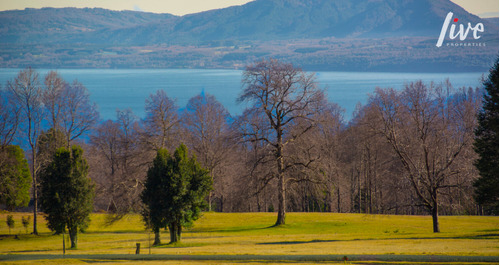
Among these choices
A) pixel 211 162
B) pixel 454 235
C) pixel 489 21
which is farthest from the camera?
pixel 489 21

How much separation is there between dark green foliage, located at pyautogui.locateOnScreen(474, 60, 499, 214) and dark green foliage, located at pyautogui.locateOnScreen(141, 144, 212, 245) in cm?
1812

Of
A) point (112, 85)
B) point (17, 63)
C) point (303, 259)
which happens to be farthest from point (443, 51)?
point (303, 259)

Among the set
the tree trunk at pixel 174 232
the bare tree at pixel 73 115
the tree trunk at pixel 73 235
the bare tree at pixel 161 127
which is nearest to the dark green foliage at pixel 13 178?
the bare tree at pixel 73 115

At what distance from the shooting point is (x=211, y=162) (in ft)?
179

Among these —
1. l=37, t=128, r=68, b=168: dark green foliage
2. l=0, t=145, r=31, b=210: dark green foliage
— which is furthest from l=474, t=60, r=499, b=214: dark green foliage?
l=0, t=145, r=31, b=210: dark green foliage

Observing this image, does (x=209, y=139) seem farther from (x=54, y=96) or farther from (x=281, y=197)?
(x=281, y=197)

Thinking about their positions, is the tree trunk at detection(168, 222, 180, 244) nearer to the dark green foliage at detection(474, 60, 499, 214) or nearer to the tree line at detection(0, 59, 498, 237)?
the tree line at detection(0, 59, 498, 237)

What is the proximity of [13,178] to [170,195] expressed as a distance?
93.1ft

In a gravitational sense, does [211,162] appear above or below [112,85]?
below

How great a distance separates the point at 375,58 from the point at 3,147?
145 metres

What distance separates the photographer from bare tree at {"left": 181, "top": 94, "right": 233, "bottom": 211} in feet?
180

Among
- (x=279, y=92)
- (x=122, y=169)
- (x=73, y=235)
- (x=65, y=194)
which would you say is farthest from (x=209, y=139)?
(x=73, y=235)

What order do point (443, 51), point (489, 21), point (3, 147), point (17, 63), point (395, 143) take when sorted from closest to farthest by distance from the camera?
point (395, 143) → point (3, 147) → point (489, 21) → point (17, 63) → point (443, 51)

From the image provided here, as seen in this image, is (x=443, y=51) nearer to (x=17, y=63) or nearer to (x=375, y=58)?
(x=375, y=58)
